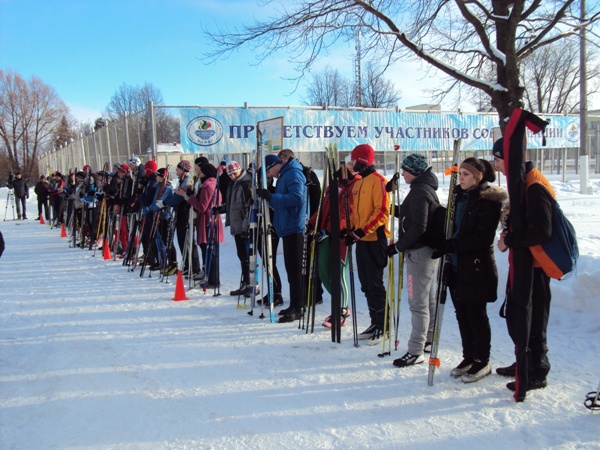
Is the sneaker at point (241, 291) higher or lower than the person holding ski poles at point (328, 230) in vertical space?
lower

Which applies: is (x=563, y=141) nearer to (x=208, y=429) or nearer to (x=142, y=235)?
(x=142, y=235)

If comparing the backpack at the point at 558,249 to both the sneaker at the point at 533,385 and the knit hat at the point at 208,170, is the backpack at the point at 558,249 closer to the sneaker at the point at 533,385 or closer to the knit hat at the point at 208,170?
the sneaker at the point at 533,385

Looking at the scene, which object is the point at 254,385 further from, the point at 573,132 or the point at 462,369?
the point at 573,132

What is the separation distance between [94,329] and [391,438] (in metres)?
3.91

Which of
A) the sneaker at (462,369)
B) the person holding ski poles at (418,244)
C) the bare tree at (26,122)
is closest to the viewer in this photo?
the sneaker at (462,369)

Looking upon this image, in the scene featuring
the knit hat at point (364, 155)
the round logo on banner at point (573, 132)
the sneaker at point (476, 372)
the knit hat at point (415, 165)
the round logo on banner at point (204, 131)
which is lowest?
the sneaker at point (476, 372)

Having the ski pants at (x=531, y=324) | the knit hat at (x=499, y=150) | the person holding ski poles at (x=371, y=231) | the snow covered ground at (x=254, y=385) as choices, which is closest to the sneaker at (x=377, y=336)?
the person holding ski poles at (x=371, y=231)

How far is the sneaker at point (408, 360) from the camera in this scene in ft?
14.0

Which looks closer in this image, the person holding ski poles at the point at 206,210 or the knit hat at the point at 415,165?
the knit hat at the point at 415,165

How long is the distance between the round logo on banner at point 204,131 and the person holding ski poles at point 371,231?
8.14 meters

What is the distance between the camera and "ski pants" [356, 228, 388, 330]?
4875 mm

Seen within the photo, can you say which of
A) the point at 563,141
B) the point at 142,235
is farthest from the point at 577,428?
the point at 563,141

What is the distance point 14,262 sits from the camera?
33.7 ft

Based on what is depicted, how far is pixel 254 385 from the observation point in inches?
156
